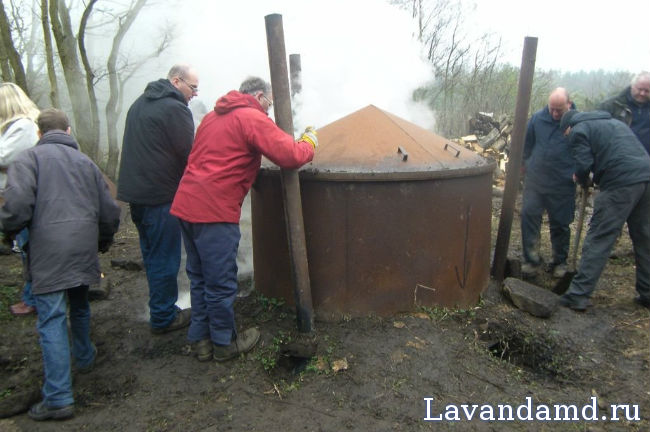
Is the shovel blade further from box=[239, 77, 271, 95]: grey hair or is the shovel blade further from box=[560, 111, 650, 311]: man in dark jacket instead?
box=[239, 77, 271, 95]: grey hair

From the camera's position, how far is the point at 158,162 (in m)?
3.35

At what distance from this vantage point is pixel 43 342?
2701mm

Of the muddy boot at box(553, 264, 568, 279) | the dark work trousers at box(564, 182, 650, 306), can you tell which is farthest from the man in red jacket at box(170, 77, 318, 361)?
the muddy boot at box(553, 264, 568, 279)

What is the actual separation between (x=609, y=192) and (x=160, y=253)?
379 centimetres

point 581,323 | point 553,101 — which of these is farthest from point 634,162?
point 581,323

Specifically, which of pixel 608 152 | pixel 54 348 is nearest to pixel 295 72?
pixel 608 152

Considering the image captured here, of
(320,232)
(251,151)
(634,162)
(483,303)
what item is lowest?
(483,303)

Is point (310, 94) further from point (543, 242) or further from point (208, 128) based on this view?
point (543, 242)

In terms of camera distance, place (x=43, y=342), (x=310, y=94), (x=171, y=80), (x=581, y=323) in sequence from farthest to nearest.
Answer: (x=310, y=94) < (x=581, y=323) < (x=171, y=80) < (x=43, y=342)

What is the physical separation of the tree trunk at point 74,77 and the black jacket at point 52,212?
751 cm

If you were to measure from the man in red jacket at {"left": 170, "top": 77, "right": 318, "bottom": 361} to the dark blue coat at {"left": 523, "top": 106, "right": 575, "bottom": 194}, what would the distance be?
9.64 feet

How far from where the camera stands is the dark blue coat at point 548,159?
478 centimetres

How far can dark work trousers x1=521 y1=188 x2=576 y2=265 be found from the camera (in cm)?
487

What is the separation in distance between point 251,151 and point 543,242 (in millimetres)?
4849
